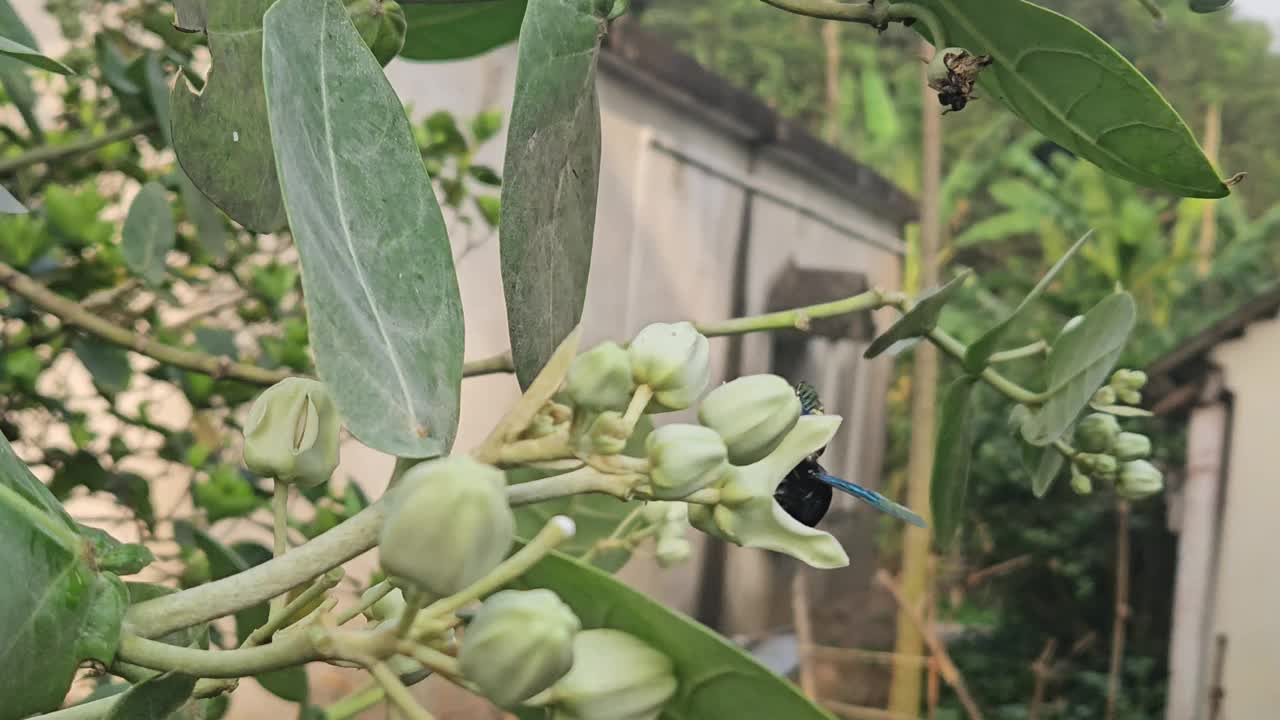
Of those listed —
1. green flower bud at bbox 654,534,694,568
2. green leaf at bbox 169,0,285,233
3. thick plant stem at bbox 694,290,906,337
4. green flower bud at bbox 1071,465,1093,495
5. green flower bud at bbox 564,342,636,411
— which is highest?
green leaf at bbox 169,0,285,233

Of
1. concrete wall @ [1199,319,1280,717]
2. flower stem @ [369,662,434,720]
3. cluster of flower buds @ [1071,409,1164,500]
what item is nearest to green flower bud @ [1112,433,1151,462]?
cluster of flower buds @ [1071,409,1164,500]

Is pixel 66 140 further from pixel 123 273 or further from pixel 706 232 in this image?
pixel 706 232

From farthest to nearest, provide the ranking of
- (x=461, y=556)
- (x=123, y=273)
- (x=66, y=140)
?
(x=66, y=140)
(x=123, y=273)
(x=461, y=556)

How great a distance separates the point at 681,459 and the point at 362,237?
0.25ft

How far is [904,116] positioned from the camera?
5.71m

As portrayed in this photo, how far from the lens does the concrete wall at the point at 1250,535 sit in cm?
338

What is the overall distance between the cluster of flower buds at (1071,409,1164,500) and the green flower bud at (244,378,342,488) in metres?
0.38

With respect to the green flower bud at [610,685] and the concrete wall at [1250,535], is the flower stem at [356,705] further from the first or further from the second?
the concrete wall at [1250,535]

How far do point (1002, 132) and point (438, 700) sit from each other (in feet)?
12.9

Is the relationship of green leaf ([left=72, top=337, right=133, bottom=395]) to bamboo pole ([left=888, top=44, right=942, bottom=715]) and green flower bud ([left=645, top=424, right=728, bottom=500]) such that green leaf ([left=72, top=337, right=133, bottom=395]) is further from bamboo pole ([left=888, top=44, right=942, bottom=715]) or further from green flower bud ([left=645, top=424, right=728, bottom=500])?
bamboo pole ([left=888, top=44, right=942, bottom=715])

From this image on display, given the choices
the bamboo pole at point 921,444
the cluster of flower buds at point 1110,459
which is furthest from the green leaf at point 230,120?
the bamboo pole at point 921,444

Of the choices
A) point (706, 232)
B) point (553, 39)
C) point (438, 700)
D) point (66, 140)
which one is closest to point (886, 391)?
point (706, 232)

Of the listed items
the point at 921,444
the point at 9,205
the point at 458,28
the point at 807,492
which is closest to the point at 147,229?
the point at 458,28

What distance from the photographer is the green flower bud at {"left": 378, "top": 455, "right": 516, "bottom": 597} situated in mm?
177
